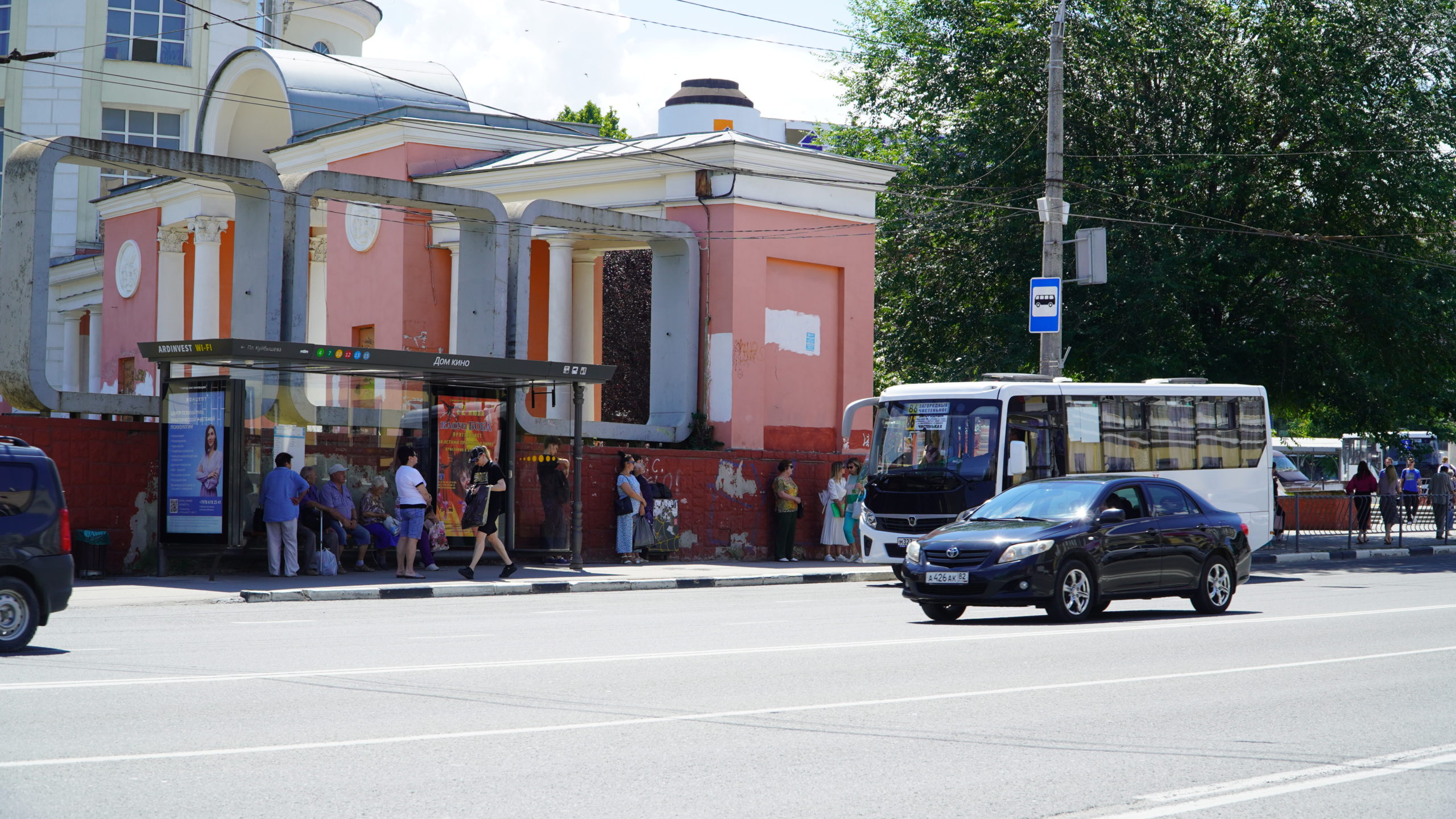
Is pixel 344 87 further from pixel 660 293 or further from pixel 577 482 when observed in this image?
pixel 577 482

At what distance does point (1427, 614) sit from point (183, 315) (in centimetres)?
2736

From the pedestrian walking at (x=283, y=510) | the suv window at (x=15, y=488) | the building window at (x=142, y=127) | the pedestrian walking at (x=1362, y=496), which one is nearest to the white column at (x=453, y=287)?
the pedestrian walking at (x=283, y=510)

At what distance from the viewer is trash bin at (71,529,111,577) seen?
1862 centimetres

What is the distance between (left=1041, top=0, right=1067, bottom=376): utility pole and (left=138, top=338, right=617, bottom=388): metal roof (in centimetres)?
724

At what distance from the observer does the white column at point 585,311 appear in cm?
3067

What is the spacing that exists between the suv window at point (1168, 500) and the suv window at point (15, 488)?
35.6 ft

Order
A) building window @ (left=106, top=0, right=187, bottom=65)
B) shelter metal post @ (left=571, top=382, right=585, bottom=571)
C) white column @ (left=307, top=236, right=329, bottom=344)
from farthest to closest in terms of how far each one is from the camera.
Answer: building window @ (left=106, top=0, right=187, bottom=65) → white column @ (left=307, top=236, right=329, bottom=344) → shelter metal post @ (left=571, top=382, right=585, bottom=571)

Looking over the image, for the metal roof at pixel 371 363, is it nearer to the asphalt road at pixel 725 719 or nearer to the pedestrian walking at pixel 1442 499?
the asphalt road at pixel 725 719

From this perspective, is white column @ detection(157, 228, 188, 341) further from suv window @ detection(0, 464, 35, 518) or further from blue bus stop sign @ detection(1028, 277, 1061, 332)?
suv window @ detection(0, 464, 35, 518)

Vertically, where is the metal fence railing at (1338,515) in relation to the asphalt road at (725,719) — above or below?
above

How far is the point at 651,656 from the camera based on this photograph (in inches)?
443

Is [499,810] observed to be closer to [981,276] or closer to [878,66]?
[981,276]

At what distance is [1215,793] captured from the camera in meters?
6.45

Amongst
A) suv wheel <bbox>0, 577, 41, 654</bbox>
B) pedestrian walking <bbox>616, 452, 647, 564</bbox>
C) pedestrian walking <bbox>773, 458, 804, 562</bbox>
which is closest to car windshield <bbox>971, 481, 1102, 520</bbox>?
pedestrian walking <bbox>616, 452, 647, 564</bbox>
